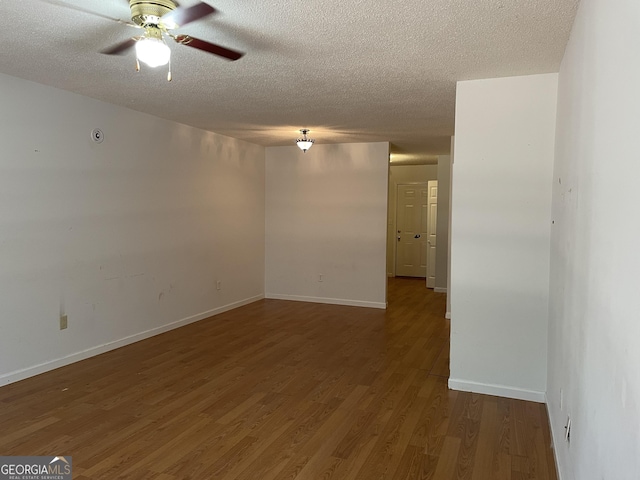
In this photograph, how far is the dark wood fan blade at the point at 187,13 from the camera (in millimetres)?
2029

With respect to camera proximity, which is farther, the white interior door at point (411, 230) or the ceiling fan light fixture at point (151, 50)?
the white interior door at point (411, 230)

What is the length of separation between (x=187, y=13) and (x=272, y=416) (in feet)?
8.06

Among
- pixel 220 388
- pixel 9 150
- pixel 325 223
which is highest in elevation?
pixel 9 150

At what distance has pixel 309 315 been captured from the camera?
6.09 m

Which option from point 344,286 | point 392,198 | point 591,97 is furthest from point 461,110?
point 392,198

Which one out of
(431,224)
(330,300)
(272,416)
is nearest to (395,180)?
(431,224)

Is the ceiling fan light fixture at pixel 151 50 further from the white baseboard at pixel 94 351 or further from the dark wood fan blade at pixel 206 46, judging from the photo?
the white baseboard at pixel 94 351

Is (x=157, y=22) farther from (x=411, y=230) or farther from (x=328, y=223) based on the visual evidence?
(x=411, y=230)

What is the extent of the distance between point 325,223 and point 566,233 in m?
4.63

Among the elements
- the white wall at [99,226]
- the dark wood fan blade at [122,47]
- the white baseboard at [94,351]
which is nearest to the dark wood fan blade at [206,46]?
the dark wood fan blade at [122,47]

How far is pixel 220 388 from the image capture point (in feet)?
11.6

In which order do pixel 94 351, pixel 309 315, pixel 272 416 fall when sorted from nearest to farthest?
pixel 272 416
pixel 94 351
pixel 309 315

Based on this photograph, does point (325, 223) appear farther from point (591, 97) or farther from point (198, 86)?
point (591, 97)

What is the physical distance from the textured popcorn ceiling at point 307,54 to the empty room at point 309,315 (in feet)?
0.07
